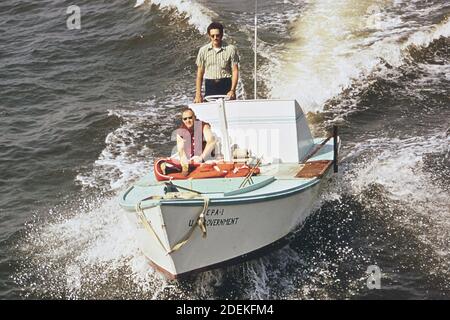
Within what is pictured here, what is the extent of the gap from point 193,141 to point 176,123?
483 centimetres

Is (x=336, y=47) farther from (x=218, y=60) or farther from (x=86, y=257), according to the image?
(x=86, y=257)

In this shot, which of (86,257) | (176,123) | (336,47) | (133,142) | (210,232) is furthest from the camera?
(336,47)

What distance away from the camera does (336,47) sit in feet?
57.1

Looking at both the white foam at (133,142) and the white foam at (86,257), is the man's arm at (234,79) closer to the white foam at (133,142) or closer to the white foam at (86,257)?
the white foam at (86,257)

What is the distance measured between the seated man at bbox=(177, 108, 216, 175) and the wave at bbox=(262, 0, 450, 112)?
5.27m

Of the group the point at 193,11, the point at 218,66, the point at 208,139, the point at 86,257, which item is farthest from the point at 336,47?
the point at 86,257

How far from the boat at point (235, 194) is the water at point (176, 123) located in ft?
2.05

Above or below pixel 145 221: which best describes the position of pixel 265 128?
above

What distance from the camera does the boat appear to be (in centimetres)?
884

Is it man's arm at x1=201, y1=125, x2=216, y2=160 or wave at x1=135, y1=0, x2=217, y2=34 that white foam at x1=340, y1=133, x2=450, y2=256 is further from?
wave at x1=135, y1=0, x2=217, y2=34

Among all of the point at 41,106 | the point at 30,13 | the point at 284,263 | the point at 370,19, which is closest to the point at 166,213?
the point at 284,263

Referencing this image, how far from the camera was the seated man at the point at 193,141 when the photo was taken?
9852 mm

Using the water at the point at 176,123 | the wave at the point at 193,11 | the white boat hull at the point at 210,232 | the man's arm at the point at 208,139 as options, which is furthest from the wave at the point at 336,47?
the white boat hull at the point at 210,232
